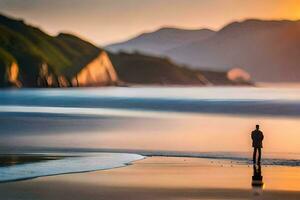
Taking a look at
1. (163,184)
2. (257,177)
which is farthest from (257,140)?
(163,184)

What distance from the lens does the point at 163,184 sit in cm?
2250

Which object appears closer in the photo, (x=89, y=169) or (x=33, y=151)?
(x=89, y=169)

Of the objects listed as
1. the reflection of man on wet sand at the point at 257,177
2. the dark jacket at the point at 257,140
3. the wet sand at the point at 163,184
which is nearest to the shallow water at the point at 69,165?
the wet sand at the point at 163,184

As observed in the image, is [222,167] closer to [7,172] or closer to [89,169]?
[89,169]

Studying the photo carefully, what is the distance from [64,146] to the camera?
117ft

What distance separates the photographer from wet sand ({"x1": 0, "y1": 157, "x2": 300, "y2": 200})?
66.9ft

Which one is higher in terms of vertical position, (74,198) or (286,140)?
(286,140)

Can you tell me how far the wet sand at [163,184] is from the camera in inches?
803

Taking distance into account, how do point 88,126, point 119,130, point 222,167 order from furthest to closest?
point 88,126 → point 119,130 → point 222,167

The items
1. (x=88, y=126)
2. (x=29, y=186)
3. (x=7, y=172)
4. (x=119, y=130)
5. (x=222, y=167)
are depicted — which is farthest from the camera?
(x=88, y=126)

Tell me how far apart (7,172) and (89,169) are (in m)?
2.76

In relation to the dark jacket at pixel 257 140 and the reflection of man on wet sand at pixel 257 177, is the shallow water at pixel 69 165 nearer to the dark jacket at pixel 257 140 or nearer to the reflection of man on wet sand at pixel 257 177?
the dark jacket at pixel 257 140

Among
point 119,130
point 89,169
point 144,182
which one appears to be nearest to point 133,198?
point 144,182

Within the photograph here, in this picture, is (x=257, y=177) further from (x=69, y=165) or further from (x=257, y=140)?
(x=69, y=165)
